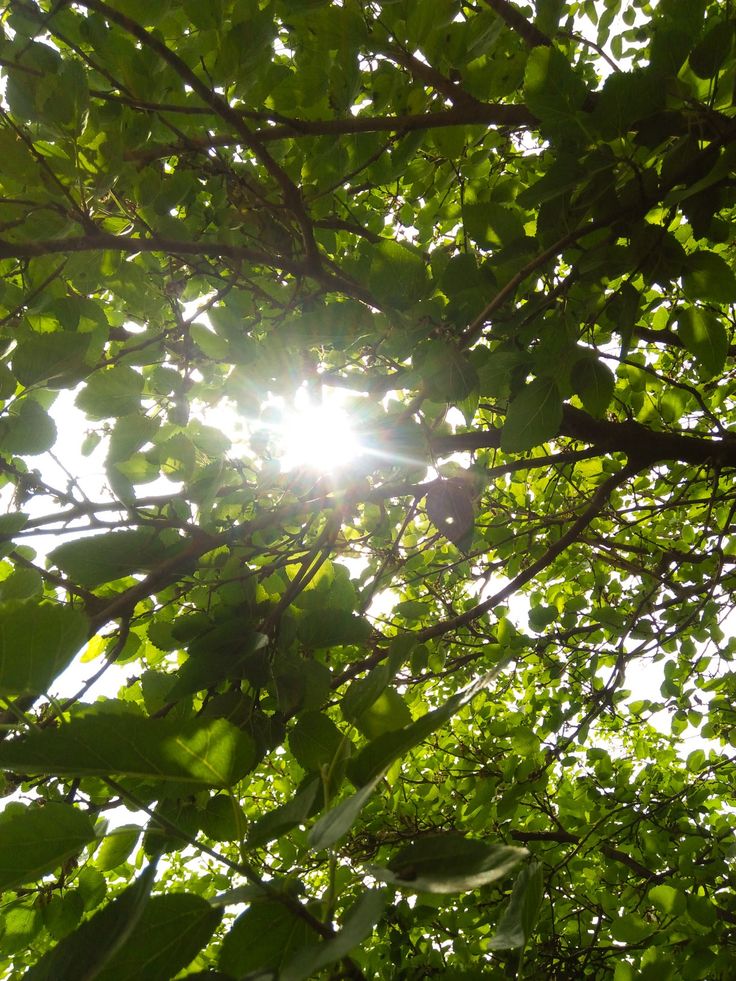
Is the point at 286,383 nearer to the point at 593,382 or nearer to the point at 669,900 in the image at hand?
the point at 593,382

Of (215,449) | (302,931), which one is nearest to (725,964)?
(302,931)

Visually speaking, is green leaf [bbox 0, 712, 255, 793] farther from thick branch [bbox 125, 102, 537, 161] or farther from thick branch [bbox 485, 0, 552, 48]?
thick branch [bbox 485, 0, 552, 48]

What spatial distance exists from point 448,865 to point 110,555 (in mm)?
885

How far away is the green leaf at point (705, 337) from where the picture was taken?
4.64ft

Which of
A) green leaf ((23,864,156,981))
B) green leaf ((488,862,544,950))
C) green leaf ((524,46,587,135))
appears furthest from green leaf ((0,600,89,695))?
green leaf ((524,46,587,135))

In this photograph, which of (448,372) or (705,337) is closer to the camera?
(448,372)

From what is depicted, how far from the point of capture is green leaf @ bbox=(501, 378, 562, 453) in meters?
1.30

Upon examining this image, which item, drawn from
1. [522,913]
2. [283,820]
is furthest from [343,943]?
[522,913]

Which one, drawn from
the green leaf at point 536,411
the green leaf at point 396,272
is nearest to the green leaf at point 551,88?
the green leaf at point 396,272

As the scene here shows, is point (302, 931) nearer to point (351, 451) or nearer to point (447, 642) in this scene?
point (351, 451)

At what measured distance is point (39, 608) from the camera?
68 centimetres

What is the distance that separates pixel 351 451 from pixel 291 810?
3.48 feet

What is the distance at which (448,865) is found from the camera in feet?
1.76

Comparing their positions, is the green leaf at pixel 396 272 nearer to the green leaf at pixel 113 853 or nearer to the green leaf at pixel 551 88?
the green leaf at pixel 551 88
